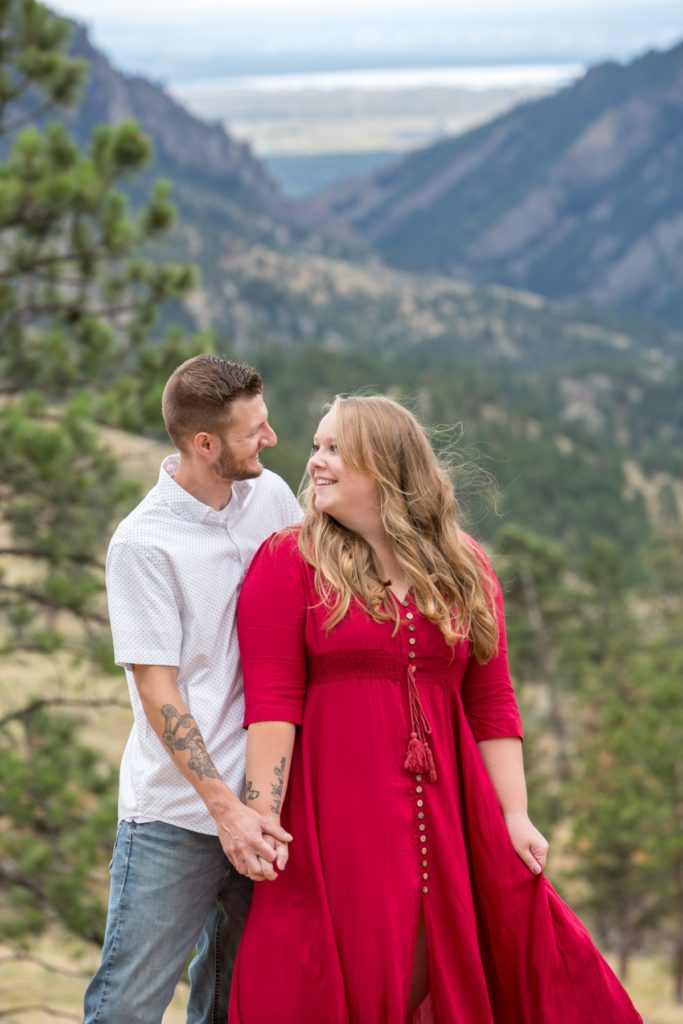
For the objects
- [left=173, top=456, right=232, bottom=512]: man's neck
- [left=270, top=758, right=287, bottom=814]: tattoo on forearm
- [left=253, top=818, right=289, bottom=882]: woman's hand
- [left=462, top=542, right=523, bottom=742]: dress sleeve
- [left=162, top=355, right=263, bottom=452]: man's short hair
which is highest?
[left=162, top=355, right=263, bottom=452]: man's short hair

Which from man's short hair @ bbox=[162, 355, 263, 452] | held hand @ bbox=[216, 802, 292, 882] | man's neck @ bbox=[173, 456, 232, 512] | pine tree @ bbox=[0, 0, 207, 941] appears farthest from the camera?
pine tree @ bbox=[0, 0, 207, 941]

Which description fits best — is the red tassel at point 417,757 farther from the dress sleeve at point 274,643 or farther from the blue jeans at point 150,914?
the blue jeans at point 150,914

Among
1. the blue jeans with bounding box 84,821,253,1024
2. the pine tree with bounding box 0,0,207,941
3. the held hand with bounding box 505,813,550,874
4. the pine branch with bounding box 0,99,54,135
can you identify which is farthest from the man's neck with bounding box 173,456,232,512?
the pine branch with bounding box 0,99,54,135

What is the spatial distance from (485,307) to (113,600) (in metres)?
144

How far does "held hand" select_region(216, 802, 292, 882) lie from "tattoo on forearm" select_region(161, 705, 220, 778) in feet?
0.32

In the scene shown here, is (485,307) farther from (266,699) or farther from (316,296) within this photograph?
(266,699)

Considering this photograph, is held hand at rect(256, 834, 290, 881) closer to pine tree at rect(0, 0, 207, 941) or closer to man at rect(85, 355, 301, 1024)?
man at rect(85, 355, 301, 1024)

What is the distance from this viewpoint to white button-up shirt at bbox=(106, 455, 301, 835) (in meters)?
2.66

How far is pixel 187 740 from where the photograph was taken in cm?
263

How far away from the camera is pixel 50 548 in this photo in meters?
8.38

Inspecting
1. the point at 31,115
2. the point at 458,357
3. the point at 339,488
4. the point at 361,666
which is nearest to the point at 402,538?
the point at 339,488

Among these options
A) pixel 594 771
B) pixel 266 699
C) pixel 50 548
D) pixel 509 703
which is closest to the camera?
pixel 266 699

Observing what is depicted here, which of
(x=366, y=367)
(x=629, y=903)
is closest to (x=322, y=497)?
(x=629, y=903)

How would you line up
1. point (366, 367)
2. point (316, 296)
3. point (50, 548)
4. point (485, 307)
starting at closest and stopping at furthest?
point (50, 548), point (366, 367), point (316, 296), point (485, 307)
